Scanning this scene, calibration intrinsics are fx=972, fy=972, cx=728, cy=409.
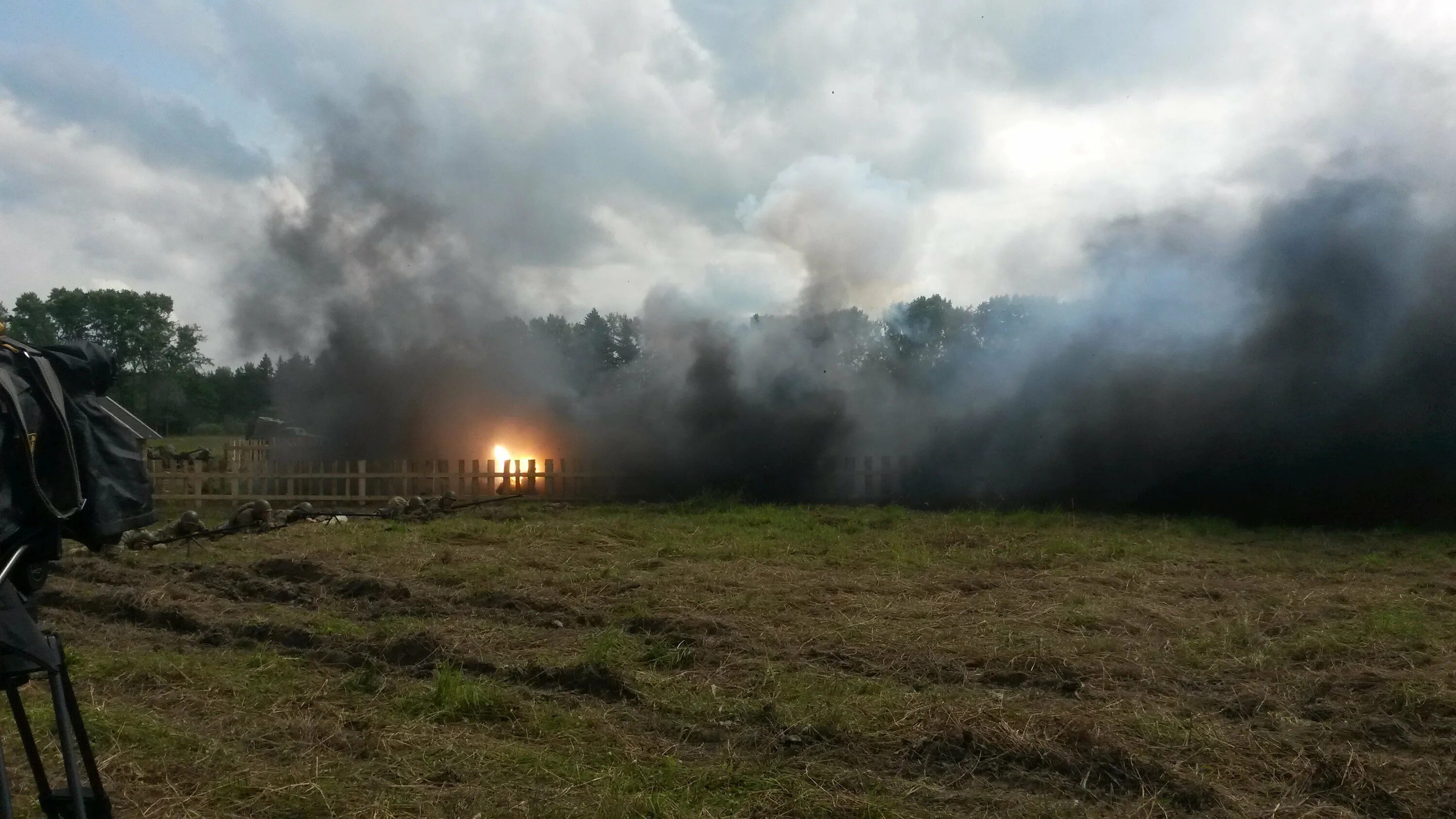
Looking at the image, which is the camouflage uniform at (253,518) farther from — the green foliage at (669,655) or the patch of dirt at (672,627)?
the green foliage at (669,655)

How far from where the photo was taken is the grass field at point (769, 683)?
446 centimetres

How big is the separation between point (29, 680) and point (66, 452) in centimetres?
70

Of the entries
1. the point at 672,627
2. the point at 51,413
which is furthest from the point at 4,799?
the point at 672,627

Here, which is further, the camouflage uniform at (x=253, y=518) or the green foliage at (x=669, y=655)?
the camouflage uniform at (x=253, y=518)

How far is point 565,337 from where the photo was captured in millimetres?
24969

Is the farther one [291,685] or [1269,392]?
[1269,392]

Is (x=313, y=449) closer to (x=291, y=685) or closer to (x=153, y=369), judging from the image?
(x=291, y=685)

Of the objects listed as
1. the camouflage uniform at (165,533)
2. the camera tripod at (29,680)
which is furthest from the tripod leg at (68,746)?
the camouflage uniform at (165,533)

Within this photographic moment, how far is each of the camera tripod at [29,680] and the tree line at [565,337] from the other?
2.67 ft

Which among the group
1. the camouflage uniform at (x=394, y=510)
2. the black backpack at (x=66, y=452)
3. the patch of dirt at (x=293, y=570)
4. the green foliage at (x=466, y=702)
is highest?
the black backpack at (x=66, y=452)

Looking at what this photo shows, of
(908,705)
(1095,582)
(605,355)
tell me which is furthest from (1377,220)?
(605,355)

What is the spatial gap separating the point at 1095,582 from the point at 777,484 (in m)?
10.1

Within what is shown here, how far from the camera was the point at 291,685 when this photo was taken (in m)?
6.11

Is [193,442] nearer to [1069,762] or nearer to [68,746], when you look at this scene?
[68,746]
